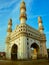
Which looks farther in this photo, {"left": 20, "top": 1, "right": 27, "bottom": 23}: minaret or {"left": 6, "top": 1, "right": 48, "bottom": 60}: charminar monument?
{"left": 20, "top": 1, "right": 27, "bottom": 23}: minaret

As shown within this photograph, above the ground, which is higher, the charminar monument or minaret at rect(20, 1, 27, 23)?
minaret at rect(20, 1, 27, 23)

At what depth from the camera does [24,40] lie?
36.9m

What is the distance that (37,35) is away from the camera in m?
44.8

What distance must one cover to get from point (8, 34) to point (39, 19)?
55.8 feet

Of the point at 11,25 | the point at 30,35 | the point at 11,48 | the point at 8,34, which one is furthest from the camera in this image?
the point at 11,25

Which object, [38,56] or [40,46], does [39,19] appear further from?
[38,56]

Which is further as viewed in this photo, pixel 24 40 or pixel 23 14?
pixel 23 14

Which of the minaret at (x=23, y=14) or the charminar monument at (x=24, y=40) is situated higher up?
the minaret at (x=23, y=14)

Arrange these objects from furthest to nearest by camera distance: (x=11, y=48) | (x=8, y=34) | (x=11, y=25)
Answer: (x=11, y=25), (x=8, y=34), (x=11, y=48)

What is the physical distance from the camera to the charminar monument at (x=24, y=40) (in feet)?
121

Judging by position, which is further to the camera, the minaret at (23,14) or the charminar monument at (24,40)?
the minaret at (23,14)

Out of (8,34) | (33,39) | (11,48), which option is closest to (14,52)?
(11,48)

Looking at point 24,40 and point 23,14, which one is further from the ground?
point 23,14

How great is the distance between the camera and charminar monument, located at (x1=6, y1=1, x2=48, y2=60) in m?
36.8
